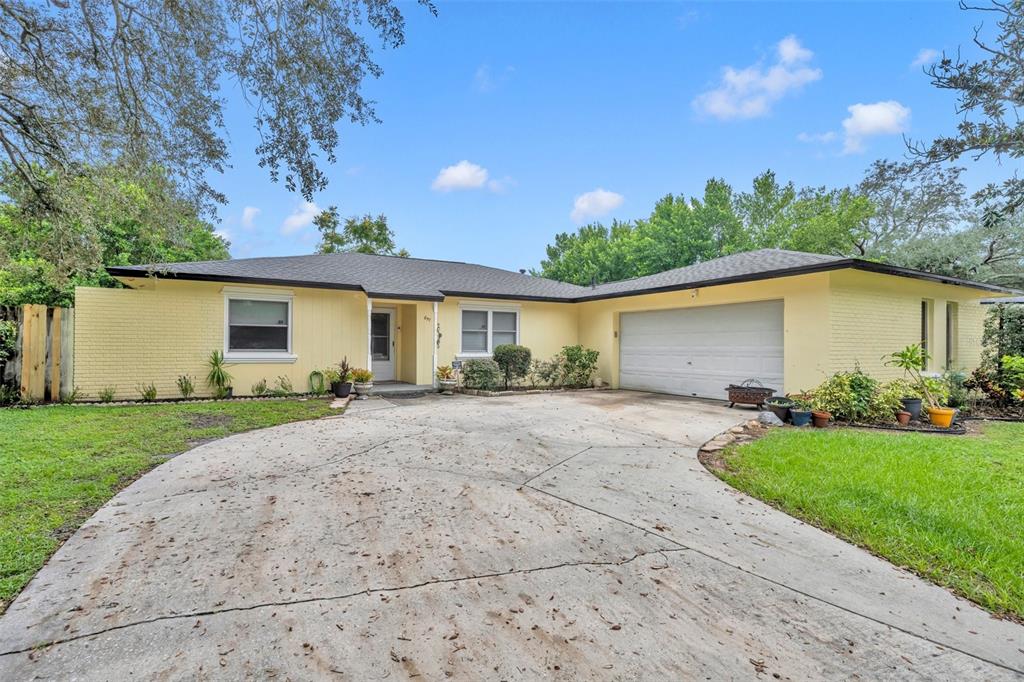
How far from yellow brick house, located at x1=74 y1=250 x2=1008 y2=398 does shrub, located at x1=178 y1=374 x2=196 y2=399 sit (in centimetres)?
14

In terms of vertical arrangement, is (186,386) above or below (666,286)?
below

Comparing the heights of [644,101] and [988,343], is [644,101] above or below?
above

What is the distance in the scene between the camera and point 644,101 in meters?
13.2

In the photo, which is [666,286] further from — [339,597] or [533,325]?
[339,597]

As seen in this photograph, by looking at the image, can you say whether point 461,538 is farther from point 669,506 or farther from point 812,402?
point 812,402

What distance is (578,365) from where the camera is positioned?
13938mm

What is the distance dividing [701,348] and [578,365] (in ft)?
12.0

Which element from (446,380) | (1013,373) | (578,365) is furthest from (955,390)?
(446,380)

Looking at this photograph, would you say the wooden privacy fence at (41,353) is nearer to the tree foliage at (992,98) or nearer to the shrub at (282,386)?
the shrub at (282,386)

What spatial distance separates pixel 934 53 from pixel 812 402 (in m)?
5.87

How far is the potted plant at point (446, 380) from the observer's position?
12.2 m

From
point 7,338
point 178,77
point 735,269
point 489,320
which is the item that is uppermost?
point 178,77

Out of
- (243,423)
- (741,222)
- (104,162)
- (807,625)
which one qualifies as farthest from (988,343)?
(741,222)

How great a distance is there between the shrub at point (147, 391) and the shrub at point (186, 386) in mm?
460
